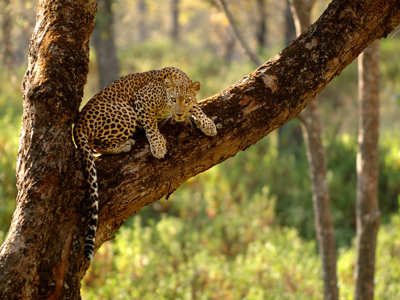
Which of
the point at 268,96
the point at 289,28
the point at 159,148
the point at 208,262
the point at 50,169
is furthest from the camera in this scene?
the point at 289,28

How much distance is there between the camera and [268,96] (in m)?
3.17

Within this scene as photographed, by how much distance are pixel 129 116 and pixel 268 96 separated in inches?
34.9

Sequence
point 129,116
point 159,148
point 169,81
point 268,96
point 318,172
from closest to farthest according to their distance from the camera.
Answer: point 159,148
point 268,96
point 129,116
point 169,81
point 318,172

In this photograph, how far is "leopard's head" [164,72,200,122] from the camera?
10.8 ft

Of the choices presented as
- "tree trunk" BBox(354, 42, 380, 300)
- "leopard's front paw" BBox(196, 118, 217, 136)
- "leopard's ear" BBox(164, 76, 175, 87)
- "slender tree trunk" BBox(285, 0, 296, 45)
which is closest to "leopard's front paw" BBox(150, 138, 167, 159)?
"leopard's front paw" BBox(196, 118, 217, 136)

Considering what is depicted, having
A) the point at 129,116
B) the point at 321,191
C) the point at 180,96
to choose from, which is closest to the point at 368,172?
the point at 321,191

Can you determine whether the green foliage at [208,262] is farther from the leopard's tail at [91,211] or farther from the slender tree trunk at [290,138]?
→ the slender tree trunk at [290,138]

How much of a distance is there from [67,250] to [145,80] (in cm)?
151

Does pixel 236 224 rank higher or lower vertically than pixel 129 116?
higher

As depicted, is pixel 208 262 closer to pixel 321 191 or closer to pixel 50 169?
Answer: pixel 321 191

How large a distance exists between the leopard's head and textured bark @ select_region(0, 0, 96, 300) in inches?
25.8

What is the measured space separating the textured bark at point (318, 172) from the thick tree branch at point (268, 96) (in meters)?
1.94

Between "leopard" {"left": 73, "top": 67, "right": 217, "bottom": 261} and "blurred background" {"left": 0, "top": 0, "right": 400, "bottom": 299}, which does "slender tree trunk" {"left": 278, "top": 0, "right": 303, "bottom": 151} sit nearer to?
"blurred background" {"left": 0, "top": 0, "right": 400, "bottom": 299}

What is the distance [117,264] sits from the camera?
21.4 ft
